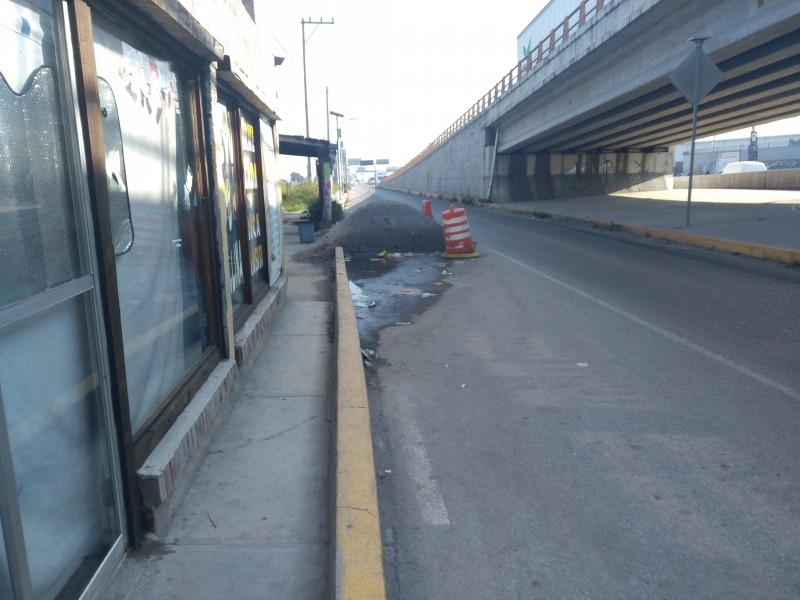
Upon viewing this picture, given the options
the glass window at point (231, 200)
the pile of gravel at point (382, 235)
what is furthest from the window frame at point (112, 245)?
the pile of gravel at point (382, 235)

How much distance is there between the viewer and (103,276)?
3.06 meters

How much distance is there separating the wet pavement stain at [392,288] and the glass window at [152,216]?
3.24 metres

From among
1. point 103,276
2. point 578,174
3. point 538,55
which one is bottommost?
point 103,276

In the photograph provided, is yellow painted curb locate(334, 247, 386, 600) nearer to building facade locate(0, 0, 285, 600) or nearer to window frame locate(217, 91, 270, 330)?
building facade locate(0, 0, 285, 600)

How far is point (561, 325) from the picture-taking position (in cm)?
827

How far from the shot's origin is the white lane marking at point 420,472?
3.84 m

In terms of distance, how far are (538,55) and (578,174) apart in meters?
14.6

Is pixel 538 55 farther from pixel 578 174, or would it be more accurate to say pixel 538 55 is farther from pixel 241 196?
pixel 241 196

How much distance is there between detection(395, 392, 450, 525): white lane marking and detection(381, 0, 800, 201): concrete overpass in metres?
13.7

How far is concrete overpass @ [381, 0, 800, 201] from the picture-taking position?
17.6 meters

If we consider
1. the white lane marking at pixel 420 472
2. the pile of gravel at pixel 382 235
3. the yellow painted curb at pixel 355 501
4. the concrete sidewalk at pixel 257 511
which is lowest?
the white lane marking at pixel 420 472

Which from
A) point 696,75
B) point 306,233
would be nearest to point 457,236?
point 306,233

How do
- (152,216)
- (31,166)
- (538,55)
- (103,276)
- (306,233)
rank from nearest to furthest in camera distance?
Answer: (31,166), (103,276), (152,216), (306,233), (538,55)

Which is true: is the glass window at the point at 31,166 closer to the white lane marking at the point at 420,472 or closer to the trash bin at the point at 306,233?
the white lane marking at the point at 420,472
